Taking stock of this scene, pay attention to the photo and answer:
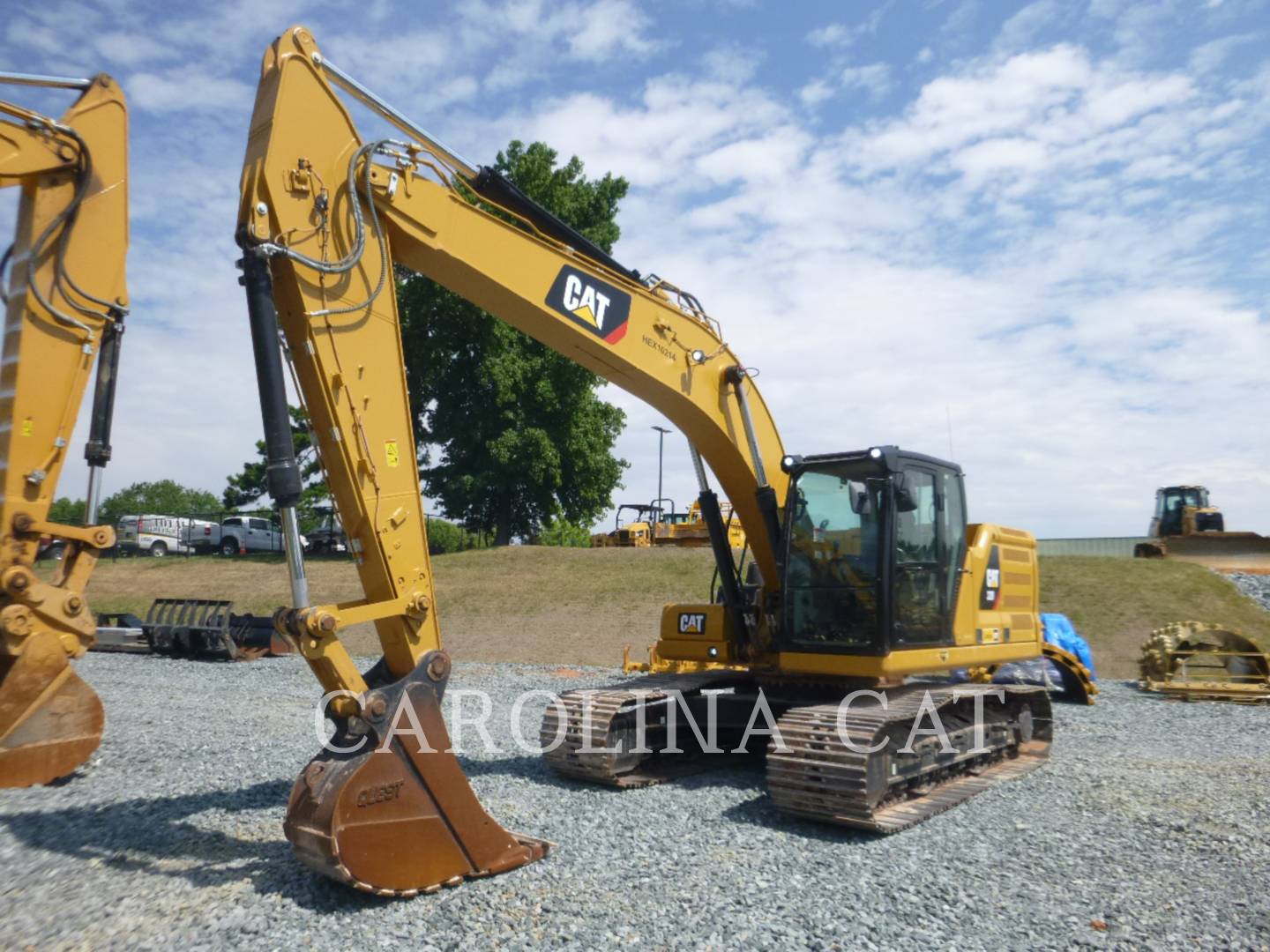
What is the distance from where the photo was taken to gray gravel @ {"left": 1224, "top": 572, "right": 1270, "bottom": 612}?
2197 cm

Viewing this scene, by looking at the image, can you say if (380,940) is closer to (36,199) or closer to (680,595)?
(36,199)

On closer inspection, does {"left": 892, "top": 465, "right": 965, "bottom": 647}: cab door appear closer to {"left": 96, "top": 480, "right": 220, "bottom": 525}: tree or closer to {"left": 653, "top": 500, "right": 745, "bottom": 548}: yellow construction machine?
{"left": 653, "top": 500, "right": 745, "bottom": 548}: yellow construction machine

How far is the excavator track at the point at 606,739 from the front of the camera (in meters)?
7.45

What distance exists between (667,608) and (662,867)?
3.94m

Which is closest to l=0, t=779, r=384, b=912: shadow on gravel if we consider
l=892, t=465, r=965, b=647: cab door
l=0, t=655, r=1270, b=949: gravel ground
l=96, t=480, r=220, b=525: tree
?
l=0, t=655, r=1270, b=949: gravel ground

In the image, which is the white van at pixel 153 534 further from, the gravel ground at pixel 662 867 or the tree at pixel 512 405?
the gravel ground at pixel 662 867

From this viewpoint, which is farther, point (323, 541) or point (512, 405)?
point (323, 541)

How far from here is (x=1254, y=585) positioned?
23.1m

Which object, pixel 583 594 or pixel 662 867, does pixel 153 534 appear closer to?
pixel 583 594

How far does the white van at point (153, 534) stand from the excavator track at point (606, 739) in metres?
36.2

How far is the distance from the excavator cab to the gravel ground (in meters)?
1.40

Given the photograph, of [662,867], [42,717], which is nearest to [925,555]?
[662,867]

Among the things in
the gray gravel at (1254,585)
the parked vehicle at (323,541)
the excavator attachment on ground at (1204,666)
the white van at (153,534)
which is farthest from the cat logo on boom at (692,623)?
the white van at (153,534)

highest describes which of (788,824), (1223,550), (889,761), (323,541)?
(323,541)
